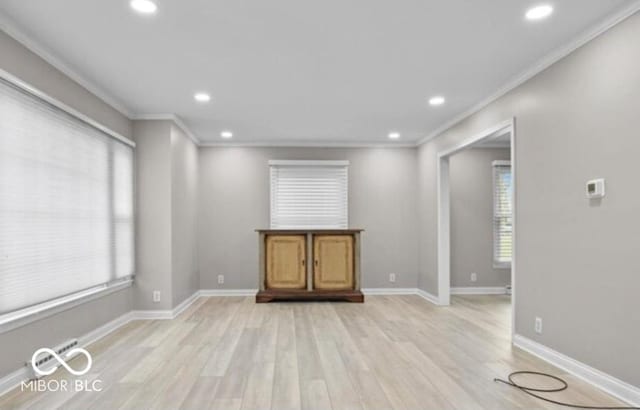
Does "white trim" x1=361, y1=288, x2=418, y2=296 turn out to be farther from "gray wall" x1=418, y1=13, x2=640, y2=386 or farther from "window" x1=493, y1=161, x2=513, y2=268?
"gray wall" x1=418, y1=13, x2=640, y2=386

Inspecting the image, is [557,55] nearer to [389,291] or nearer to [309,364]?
[309,364]

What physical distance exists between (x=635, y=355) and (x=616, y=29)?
2111mm

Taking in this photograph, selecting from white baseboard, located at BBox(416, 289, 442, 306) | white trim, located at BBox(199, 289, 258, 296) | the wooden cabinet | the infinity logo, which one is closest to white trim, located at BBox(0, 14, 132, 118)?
the infinity logo

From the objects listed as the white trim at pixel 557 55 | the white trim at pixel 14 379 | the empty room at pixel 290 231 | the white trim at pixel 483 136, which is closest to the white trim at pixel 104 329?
the empty room at pixel 290 231

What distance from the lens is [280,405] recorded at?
95.5 inches

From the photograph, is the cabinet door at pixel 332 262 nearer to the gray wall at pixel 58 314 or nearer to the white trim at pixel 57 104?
the gray wall at pixel 58 314

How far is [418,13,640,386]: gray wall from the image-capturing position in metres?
2.51

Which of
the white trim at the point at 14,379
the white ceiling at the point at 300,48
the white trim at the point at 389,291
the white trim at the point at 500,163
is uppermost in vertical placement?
the white ceiling at the point at 300,48

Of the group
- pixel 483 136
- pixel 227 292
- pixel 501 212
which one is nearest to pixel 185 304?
pixel 227 292

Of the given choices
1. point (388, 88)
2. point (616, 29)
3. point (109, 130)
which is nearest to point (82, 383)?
point (109, 130)

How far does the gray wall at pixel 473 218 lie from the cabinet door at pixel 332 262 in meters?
1.90

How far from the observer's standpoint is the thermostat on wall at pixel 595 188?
270 cm

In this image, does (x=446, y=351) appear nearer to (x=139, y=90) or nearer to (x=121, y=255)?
(x=121, y=255)

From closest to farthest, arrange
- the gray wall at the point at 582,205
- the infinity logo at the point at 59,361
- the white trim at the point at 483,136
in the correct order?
the gray wall at the point at 582,205, the infinity logo at the point at 59,361, the white trim at the point at 483,136
